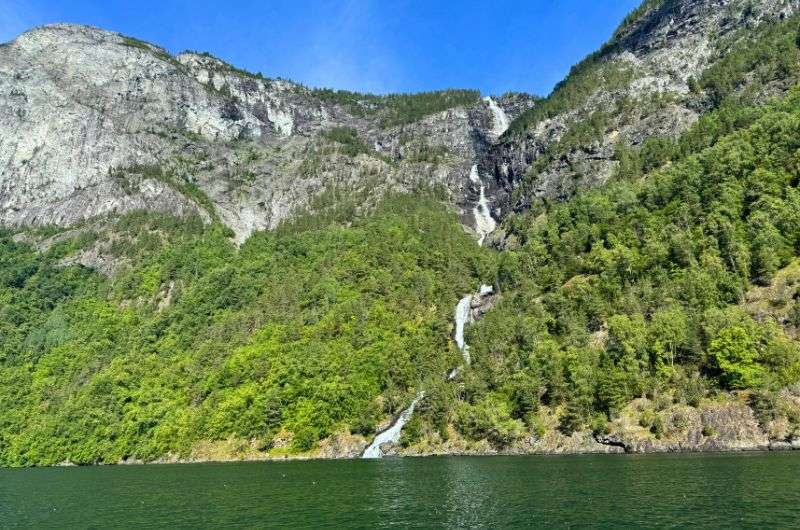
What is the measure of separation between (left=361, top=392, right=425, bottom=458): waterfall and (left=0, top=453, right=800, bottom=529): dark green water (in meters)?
32.1

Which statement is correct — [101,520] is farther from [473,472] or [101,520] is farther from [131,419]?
[131,419]

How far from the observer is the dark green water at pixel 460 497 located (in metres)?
44.9

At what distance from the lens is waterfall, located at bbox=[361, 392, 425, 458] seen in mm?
121062

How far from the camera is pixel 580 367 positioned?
11150cm

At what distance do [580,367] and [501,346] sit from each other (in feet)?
73.7

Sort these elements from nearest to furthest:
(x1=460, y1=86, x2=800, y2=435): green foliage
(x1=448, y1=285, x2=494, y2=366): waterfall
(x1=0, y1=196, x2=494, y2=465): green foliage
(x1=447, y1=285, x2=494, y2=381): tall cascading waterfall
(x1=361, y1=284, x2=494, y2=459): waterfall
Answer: (x1=460, y1=86, x2=800, y2=435): green foliage → (x1=361, y1=284, x2=494, y2=459): waterfall → (x1=0, y1=196, x2=494, y2=465): green foliage → (x1=447, y1=285, x2=494, y2=381): tall cascading waterfall → (x1=448, y1=285, x2=494, y2=366): waterfall

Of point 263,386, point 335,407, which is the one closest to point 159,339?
point 263,386

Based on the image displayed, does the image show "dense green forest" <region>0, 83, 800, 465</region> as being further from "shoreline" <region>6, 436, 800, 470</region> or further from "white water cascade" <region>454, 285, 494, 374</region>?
"shoreline" <region>6, 436, 800, 470</region>

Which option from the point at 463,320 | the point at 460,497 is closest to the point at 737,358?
the point at 460,497

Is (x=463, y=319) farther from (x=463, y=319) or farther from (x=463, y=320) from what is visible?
(x=463, y=320)

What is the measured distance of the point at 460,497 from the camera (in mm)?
57375

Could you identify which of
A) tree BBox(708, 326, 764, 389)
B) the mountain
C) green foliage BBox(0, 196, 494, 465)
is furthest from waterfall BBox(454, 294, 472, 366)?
tree BBox(708, 326, 764, 389)

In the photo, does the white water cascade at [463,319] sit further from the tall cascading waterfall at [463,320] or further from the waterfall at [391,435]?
the waterfall at [391,435]

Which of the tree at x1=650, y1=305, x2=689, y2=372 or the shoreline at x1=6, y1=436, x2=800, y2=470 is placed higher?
the tree at x1=650, y1=305, x2=689, y2=372
